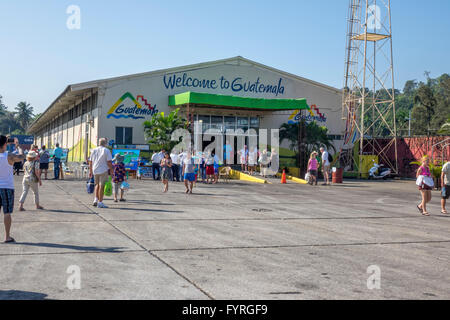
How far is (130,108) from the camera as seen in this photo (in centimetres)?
3131

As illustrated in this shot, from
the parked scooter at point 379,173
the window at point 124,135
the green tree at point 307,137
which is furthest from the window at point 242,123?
the parked scooter at point 379,173

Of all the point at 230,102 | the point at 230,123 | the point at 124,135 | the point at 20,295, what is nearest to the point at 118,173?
the point at 20,295

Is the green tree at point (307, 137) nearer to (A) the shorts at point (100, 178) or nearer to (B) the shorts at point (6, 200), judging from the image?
(A) the shorts at point (100, 178)

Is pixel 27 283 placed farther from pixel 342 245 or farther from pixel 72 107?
pixel 72 107

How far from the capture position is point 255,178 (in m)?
27.0

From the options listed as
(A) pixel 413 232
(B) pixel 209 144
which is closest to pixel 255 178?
(B) pixel 209 144

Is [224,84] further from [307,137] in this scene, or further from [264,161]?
[264,161]

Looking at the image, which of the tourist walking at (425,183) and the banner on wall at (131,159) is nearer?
the tourist walking at (425,183)

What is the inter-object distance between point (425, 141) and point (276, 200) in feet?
70.2

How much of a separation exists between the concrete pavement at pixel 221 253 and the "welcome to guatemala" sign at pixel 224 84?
67.6 feet

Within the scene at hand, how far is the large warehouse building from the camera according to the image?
30.8 metres

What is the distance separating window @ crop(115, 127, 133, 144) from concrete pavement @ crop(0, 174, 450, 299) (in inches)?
705

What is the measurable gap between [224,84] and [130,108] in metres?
7.42

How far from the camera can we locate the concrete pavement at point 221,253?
17.5ft
